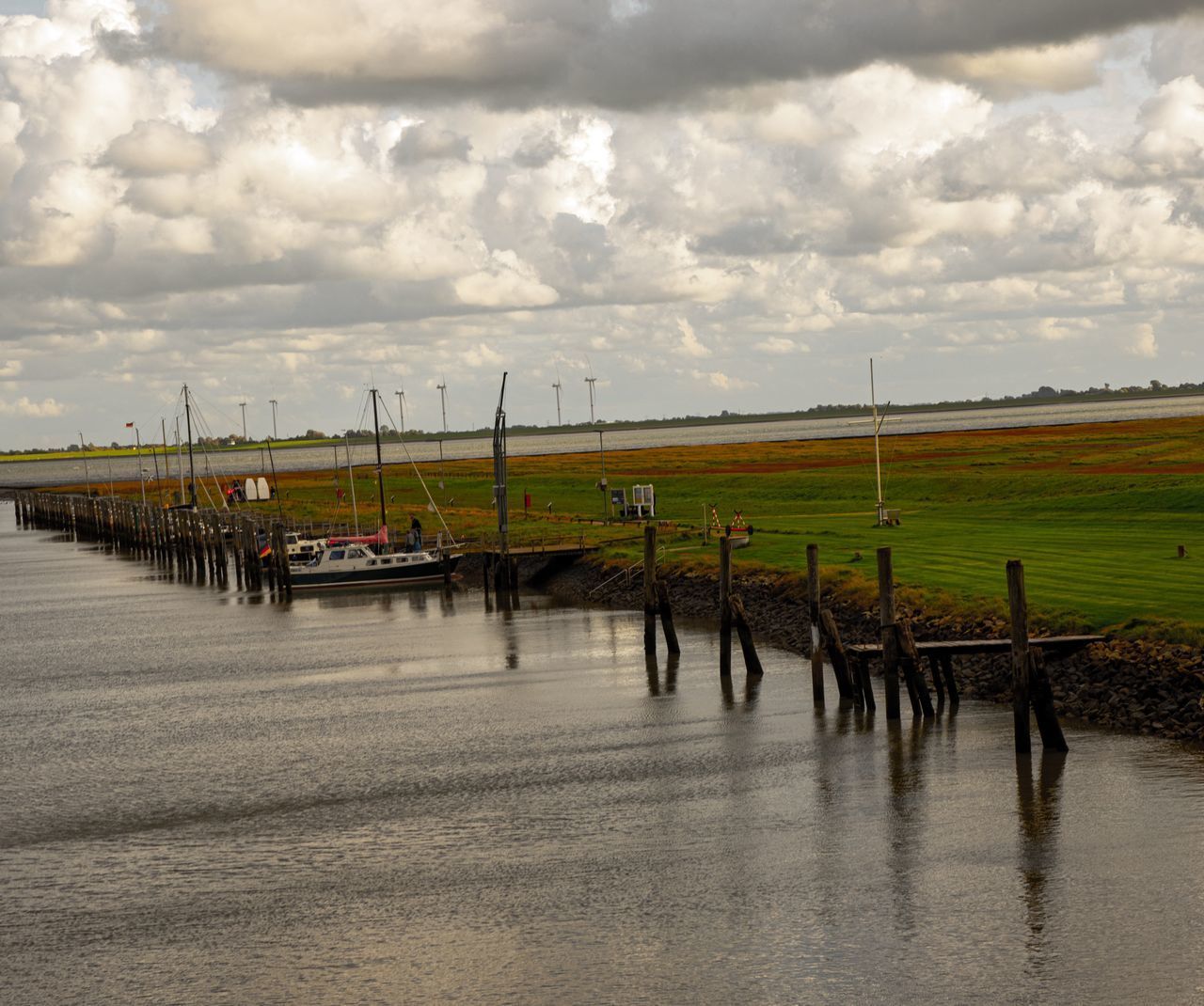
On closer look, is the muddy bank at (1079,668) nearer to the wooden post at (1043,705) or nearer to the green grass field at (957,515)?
the green grass field at (957,515)

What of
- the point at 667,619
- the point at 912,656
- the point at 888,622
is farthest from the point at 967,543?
the point at 888,622

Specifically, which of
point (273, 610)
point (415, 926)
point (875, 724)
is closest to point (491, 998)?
point (415, 926)

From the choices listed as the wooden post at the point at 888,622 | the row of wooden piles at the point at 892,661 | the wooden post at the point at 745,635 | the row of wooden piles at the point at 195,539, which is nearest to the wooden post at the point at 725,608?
the row of wooden piles at the point at 892,661

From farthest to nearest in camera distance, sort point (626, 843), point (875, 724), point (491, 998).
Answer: point (875, 724) < point (626, 843) < point (491, 998)

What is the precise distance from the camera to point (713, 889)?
28297 mm

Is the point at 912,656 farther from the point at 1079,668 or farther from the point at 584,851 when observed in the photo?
the point at 584,851

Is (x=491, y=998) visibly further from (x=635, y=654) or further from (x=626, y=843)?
(x=635, y=654)

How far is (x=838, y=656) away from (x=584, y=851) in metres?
14.5

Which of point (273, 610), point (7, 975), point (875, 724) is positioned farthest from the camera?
point (273, 610)

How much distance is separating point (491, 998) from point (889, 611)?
18810 millimetres

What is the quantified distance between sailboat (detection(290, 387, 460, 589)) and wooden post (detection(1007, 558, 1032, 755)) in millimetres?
58085

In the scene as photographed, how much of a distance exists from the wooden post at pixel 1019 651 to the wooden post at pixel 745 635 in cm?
1319

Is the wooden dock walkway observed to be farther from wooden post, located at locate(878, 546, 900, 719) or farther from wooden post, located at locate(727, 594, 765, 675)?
wooden post, located at locate(727, 594, 765, 675)

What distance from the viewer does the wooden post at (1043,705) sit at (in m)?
35.2
